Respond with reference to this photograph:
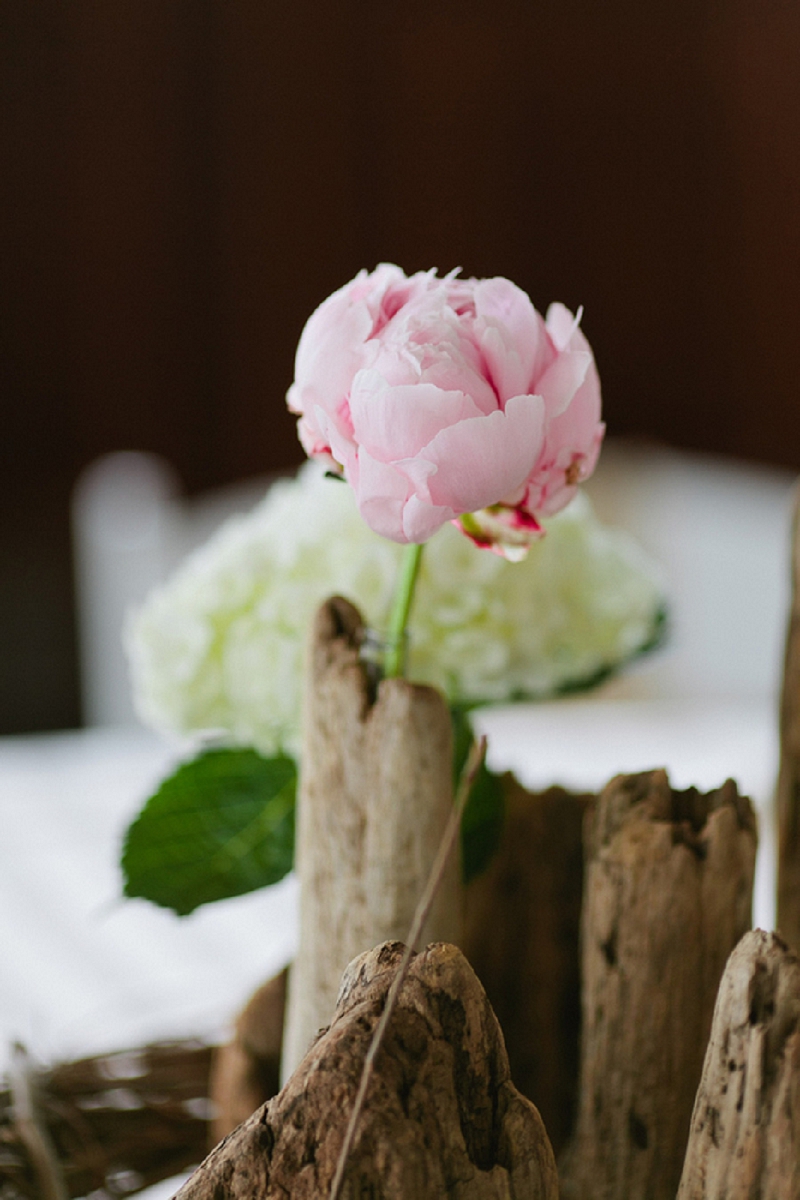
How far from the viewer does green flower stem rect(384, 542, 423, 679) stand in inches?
11.7

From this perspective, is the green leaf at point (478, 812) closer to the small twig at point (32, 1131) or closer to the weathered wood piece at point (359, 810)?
the weathered wood piece at point (359, 810)

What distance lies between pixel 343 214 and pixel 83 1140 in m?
2.10

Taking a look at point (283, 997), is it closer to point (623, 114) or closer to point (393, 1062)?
point (393, 1062)

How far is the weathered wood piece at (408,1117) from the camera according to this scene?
22 cm

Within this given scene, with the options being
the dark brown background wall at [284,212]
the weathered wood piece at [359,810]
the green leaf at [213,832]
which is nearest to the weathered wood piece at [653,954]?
the weathered wood piece at [359,810]

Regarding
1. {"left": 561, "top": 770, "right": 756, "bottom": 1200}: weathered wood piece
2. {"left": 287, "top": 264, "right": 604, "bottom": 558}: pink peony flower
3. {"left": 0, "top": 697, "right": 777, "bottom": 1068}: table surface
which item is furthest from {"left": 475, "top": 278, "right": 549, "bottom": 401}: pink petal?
{"left": 0, "top": 697, "right": 777, "bottom": 1068}: table surface

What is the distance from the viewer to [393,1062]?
0.72ft

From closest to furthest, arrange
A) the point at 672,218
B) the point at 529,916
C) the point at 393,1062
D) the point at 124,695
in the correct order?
the point at 393,1062 < the point at 529,916 < the point at 672,218 < the point at 124,695

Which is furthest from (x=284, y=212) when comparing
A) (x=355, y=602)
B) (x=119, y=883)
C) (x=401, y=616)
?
(x=401, y=616)

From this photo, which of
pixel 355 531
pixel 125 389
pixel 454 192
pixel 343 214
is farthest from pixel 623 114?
pixel 355 531

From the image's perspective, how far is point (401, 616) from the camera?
0.31 meters

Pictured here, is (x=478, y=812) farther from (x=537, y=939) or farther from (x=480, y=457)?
(x=480, y=457)

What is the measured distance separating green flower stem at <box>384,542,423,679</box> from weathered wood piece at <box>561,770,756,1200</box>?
7 centimetres

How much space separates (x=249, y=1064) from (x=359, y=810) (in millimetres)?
164
